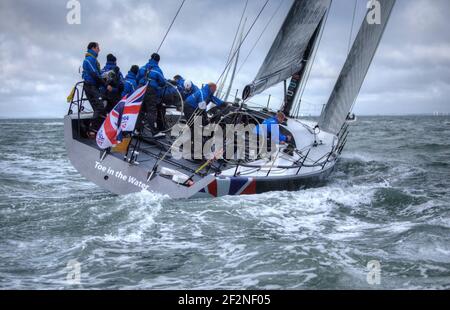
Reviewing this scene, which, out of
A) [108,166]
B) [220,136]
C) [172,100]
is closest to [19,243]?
[108,166]

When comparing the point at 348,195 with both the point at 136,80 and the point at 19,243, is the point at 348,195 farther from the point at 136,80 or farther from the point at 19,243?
the point at 19,243

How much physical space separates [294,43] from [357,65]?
1594 mm

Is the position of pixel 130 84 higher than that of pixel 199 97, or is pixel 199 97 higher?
pixel 130 84

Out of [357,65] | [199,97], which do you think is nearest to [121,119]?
[199,97]

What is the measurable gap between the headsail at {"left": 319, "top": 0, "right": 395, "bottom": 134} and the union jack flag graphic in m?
5.57

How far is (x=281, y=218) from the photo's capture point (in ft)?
22.8

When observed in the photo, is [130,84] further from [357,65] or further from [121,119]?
[357,65]

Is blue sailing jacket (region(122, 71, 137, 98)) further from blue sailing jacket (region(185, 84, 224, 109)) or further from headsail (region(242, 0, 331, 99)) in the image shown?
headsail (region(242, 0, 331, 99))

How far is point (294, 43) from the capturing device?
11.3 m

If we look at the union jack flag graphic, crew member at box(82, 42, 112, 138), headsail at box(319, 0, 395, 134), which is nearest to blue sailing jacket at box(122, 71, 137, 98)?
crew member at box(82, 42, 112, 138)

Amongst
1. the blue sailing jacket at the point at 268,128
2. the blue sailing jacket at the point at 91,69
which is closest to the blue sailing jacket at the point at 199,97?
the blue sailing jacket at the point at 268,128

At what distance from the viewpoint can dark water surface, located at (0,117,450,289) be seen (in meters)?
4.66
